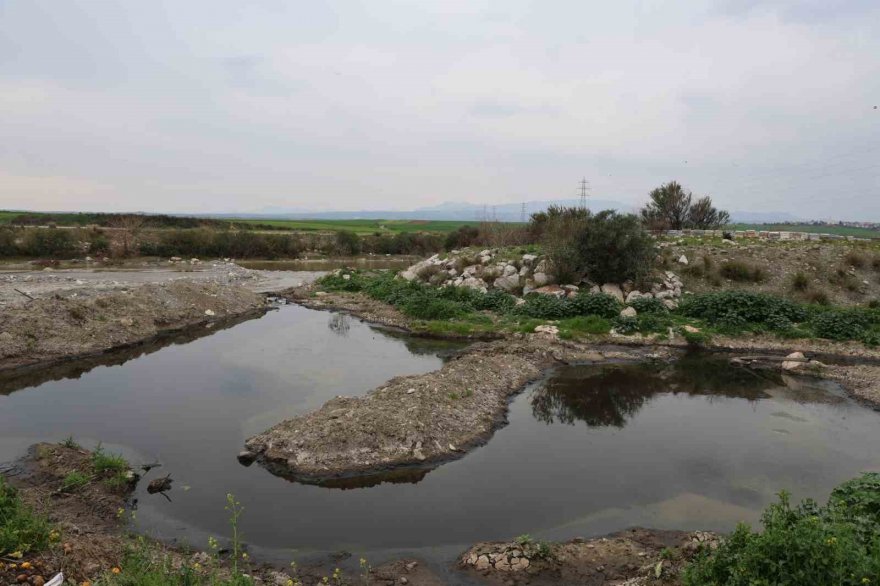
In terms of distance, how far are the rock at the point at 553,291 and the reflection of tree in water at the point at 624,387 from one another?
6.76 meters

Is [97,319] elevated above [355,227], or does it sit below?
below

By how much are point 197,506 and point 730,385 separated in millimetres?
14872

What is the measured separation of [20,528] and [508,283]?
22.8 meters

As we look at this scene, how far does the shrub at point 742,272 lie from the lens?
26.0 metres

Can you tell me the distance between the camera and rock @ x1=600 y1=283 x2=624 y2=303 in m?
24.2

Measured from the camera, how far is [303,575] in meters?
7.09

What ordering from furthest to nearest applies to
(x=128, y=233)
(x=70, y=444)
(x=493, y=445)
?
(x=128, y=233) < (x=493, y=445) < (x=70, y=444)

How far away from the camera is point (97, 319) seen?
20.0 meters

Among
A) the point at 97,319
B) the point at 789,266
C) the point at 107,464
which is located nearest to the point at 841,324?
the point at 789,266

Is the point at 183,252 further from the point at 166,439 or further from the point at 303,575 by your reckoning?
the point at 303,575

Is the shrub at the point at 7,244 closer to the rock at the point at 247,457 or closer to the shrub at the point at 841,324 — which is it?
the rock at the point at 247,457

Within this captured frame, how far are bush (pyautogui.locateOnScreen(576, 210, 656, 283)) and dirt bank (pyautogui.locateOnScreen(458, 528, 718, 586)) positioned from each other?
18140mm

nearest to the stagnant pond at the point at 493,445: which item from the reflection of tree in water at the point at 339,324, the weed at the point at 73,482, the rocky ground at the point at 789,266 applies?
the weed at the point at 73,482

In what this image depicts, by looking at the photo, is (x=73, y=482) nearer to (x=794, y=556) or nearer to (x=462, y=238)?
(x=794, y=556)
